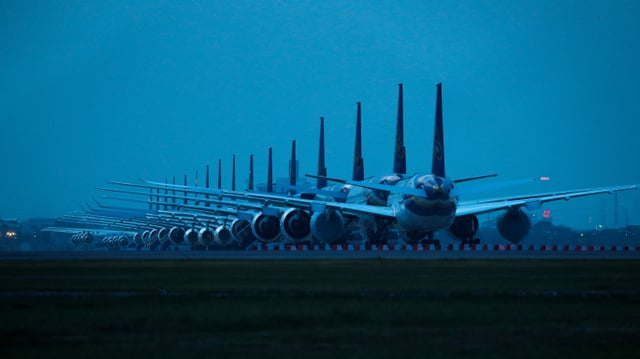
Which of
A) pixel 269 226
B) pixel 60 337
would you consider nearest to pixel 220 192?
→ pixel 269 226

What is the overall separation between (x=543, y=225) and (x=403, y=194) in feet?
319

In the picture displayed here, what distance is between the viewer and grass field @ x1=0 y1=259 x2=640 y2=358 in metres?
13.1

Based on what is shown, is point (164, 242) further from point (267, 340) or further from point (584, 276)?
point (267, 340)

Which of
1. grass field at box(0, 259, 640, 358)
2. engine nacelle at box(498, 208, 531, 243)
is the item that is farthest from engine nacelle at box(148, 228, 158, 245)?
grass field at box(0, 259, 640, 358)

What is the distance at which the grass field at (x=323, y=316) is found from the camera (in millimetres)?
13078

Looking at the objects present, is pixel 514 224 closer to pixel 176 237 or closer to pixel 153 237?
pixel 176 237

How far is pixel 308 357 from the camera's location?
12.3 meters

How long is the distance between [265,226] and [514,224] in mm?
17300

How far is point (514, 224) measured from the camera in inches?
2478

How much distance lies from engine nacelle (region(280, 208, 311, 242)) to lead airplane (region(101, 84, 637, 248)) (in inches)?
10.2

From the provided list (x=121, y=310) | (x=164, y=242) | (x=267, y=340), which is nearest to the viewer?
(x=267, y=340)

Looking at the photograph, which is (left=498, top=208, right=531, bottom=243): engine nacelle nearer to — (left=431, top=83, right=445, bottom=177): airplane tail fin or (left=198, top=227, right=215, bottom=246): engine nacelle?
(left=431, top=83, right=445, bottom=177): airplane tail fin

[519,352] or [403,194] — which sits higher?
[403,194]

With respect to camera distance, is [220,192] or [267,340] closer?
[267,340]
